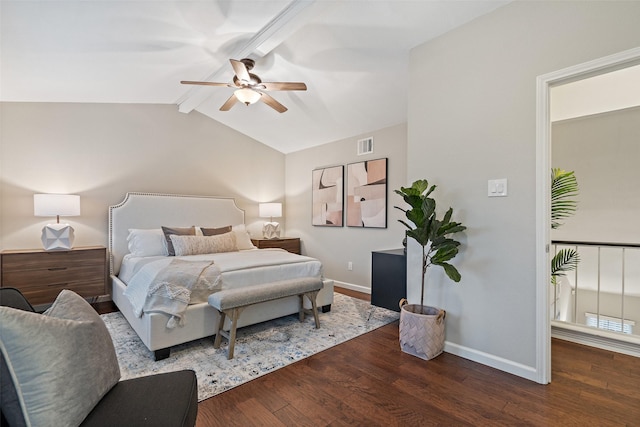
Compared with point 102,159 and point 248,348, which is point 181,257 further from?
point 102,159

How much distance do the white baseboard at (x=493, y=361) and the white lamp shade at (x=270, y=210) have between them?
352cm

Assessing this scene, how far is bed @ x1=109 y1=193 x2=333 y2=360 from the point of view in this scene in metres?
2.44

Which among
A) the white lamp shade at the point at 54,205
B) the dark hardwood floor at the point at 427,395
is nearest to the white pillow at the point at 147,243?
the white lamp shade at the point at 54,205

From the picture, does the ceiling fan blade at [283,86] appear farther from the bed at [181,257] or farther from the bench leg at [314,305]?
the bench leg at [314,305]

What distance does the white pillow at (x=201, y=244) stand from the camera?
3711mm

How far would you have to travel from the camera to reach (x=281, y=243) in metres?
5.20

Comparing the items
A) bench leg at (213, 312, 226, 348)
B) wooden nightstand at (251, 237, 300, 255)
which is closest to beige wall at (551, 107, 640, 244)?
wooden nightstand at (251, 237, 300, 255)

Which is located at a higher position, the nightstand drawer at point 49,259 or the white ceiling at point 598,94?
the white ceiling at point 598,94

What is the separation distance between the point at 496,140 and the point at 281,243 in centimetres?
369

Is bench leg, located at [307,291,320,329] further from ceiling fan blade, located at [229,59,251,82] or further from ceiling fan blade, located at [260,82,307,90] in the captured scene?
ceiling fan blade, located at [229,59,251,82]

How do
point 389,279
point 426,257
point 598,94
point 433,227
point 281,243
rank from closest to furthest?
1. point 433,227
2. point 426,257
3. point 389,279
4. point 598,94
5. point 281,243

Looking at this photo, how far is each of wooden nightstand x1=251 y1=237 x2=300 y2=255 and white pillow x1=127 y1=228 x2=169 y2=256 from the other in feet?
4.95

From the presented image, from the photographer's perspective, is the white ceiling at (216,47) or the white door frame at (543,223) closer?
the white door frame at (543,223)

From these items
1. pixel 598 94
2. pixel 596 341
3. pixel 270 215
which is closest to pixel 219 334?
pixel 270 215
